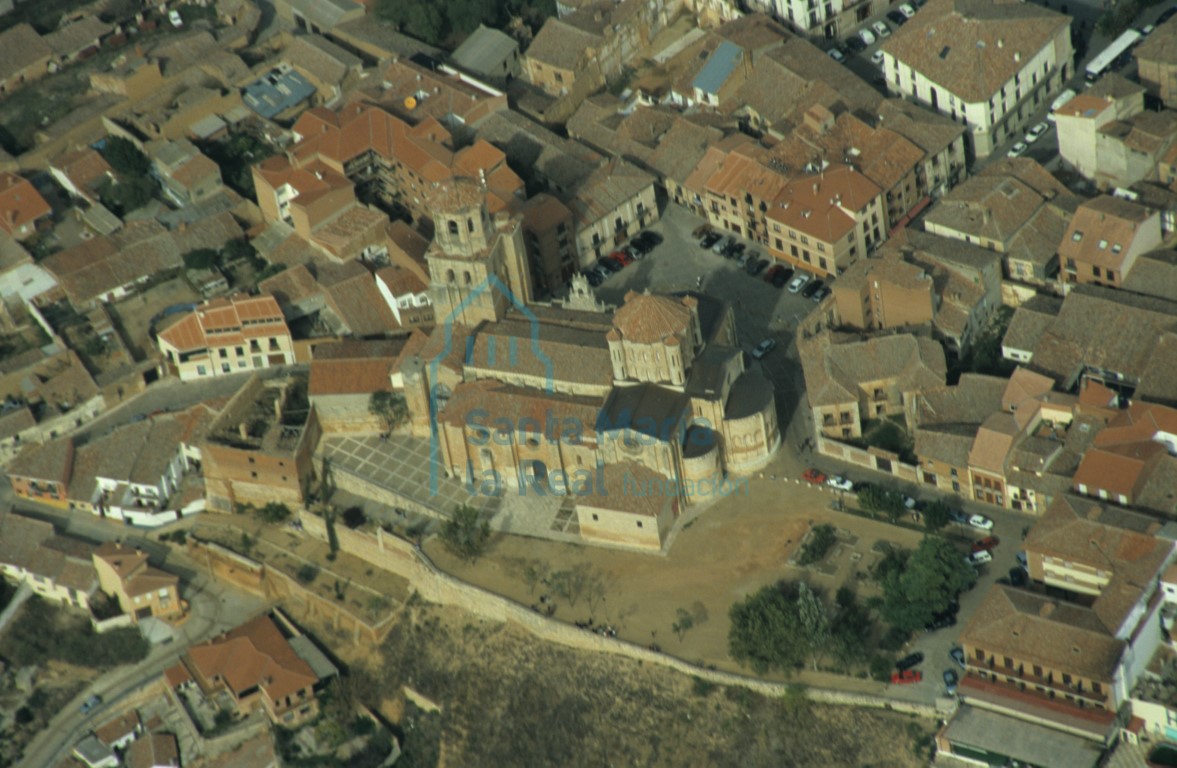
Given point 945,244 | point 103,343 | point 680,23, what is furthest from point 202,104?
point 945,244

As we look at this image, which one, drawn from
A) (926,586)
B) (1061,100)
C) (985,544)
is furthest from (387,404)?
(1061,100)

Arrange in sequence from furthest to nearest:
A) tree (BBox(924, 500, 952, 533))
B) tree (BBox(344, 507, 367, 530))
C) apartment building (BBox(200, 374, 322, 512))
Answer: apartment building (BBox(200, 374, 322, 512)), tree (BBox(344, 507, 367, 530)), tree (BBox(924, 500, 952, 533))

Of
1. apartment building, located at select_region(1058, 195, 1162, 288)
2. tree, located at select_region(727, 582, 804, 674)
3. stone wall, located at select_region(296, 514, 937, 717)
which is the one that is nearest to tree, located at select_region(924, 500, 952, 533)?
tree, located at select_region(727, 582, 804, 674)

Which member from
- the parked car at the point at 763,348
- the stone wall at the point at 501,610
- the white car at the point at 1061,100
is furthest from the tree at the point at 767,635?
the white car at the point at 1061,100

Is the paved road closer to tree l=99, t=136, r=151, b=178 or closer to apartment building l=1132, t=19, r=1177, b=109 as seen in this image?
tree l=99, t=136, r=151, b=178

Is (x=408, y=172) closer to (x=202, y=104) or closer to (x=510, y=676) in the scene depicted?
(x=202, y=104)

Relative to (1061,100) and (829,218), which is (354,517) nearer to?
(829,218)
